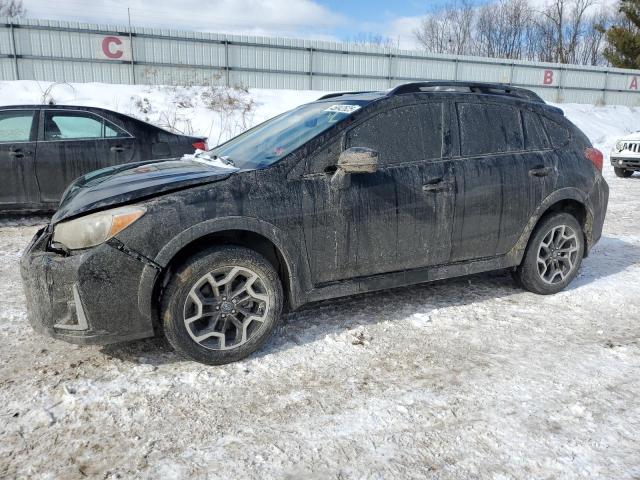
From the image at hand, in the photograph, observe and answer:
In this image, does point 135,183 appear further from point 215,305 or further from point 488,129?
point 488,129

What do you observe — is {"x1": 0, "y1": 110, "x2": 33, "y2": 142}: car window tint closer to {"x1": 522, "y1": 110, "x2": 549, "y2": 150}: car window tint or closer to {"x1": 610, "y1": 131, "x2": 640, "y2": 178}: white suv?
{"x1": 522, "y1": 110, "x2": 549, "y2": 150}: car window tint

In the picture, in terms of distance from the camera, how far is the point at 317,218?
341 cm

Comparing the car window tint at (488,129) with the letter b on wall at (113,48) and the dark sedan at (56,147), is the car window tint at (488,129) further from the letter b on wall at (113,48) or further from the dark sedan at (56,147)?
the letter b on wall at (113,48)

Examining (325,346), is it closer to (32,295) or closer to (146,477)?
(146,477)

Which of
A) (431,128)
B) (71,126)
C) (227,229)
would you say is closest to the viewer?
(227,229)

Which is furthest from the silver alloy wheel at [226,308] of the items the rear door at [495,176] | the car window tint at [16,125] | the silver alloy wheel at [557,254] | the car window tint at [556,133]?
the car window tint at [16,125]

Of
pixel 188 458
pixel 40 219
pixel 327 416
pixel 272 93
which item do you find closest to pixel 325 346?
pixel 327 416

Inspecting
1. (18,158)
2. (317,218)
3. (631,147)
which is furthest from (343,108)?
(631,147)

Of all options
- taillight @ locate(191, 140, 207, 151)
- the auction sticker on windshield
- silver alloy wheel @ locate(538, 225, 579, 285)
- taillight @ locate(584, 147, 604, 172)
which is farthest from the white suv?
the auction sticker on windshield

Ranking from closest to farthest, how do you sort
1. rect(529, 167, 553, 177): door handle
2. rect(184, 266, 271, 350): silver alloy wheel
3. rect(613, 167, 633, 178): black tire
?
rect(184, 266, 271, 350): silver alloy wheel
rect(529, 167, 553, 177): door handle
rect(613, 167, 633, 178): black tire

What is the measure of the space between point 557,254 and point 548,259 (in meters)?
0.11

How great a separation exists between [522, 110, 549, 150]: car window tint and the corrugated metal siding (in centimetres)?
1761

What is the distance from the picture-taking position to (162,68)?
19594mm

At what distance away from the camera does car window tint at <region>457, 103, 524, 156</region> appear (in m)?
4.09
